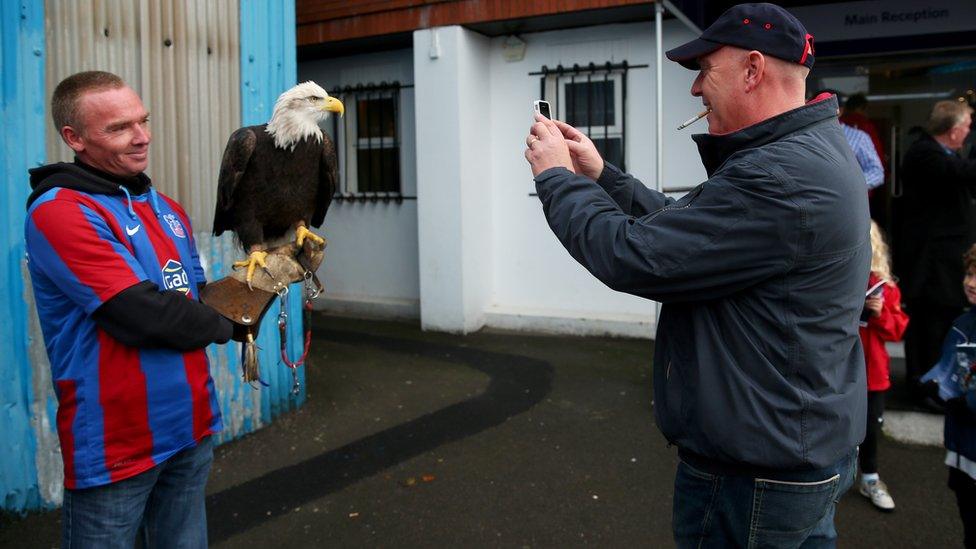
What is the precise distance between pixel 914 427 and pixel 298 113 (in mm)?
4634

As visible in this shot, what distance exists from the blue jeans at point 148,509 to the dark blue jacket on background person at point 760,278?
1.50 metres

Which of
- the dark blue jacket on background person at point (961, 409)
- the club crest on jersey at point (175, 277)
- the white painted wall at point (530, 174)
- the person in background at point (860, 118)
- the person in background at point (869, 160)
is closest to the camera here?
the club crest on jersey at point (175, 277)

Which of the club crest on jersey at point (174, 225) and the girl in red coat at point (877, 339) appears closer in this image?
the club crest on jersey at point (174, 225)

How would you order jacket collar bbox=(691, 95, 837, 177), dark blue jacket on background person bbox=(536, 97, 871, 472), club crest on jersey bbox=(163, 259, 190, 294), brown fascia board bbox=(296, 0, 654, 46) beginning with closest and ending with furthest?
dark blue jacket on background person bbox=(536, 97, 871, 472), jacket collar bbox=(691, 95, 837, 177), club crest on jersey bbox=(163, 259, 190, 294), brown fascia board bbox=(296, 0, 654, 46)

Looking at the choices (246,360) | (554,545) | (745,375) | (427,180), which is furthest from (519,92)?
(745,375)

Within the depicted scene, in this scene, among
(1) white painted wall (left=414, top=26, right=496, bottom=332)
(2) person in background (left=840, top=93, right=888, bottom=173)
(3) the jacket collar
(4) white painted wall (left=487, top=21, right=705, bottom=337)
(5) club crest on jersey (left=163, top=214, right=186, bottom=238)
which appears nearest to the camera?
(3) the jacket collar

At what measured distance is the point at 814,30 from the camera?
7078mm

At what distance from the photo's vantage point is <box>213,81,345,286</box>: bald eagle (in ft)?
9.70

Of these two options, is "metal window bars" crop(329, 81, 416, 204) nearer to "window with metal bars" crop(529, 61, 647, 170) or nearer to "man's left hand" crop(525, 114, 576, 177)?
"window with metal bars" crop(529, 61, 647, 170)

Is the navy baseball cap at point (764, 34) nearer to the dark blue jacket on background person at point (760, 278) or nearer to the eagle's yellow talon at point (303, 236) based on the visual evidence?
the dark blue jacket on background person at point (760, 278)

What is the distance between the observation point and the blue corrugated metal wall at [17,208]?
3.72 m

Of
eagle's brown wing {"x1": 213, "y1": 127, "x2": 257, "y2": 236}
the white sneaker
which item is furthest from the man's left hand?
the white sneaker

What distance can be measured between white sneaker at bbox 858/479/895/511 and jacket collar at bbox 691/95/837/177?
9.84 ft

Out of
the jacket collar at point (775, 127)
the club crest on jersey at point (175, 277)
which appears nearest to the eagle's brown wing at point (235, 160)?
the club crest on jersey at point (175, 277)
